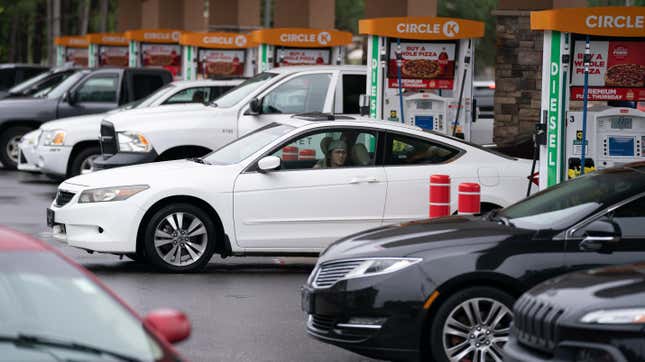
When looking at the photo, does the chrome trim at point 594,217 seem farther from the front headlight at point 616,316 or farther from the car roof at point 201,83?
the car roof at point 201,83

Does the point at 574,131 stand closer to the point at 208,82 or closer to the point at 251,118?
the point at 251,118

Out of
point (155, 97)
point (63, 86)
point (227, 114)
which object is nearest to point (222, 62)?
point (63, 86)

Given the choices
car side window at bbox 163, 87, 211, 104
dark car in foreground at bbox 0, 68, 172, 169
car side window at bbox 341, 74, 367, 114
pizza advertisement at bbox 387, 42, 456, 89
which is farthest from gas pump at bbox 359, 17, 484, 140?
dark car in foreground at bbox 0, 68, 172, 169

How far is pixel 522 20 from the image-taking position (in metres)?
21.1

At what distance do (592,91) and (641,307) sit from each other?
7.29 metres

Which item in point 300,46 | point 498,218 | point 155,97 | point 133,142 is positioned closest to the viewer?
point 498,218

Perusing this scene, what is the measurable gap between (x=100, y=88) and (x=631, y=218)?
17.1 metres

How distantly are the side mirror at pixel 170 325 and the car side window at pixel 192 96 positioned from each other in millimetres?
15599

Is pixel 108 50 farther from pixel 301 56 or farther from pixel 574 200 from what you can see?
pixel 574 200

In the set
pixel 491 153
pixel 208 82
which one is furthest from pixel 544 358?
pixel 208 82

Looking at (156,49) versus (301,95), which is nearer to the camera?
(301,95)

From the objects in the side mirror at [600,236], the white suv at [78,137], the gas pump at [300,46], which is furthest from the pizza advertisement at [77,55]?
the side mirror at [600,236]

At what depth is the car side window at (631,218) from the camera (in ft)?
25.4

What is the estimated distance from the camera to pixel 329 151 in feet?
39.3
